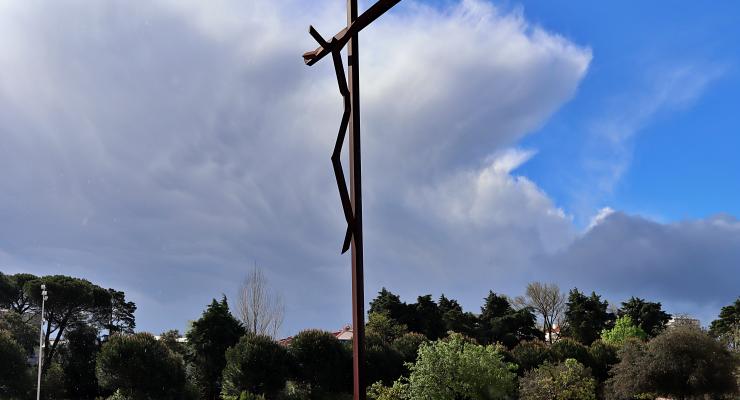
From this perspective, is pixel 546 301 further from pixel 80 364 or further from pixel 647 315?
pixel 80 364

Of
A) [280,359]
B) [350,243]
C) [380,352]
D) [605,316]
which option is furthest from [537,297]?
[350,243]

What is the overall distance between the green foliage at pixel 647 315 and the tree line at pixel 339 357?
110 inches

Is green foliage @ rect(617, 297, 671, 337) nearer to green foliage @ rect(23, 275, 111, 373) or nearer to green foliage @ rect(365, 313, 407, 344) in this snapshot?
green foliage @ rect(365, 313, 407, 344)

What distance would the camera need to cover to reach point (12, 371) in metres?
24.6

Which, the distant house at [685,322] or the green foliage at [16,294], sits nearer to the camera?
the distant house at [685,322]

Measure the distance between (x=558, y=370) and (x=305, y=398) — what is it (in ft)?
26.9

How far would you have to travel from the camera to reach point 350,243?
19.4ft

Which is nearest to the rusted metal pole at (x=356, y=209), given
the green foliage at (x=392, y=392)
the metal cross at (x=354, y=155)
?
the metal cross at (x=354, y=155)

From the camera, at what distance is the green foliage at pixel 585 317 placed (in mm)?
39469

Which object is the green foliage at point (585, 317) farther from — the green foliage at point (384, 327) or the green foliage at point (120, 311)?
the green foliage at point (120, 311)

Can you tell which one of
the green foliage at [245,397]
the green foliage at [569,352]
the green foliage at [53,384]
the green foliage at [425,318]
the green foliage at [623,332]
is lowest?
the green foliage at [245,397]

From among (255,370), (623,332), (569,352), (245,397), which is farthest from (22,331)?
(623,332)

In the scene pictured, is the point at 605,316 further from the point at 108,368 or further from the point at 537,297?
the point at 108,368

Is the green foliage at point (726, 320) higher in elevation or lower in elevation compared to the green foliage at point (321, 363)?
higher
